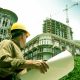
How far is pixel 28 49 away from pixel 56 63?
82861 mm

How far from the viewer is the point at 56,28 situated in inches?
4011

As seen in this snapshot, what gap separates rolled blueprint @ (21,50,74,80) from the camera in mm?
3397

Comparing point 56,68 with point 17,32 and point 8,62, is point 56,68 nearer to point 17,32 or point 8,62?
point 8,62

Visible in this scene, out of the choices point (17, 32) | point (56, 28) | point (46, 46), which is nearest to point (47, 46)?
point (46, 46)

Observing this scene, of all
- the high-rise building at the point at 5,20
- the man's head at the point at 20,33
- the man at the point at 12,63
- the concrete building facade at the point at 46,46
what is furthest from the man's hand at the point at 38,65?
the concrete building facade at the point at 46,46

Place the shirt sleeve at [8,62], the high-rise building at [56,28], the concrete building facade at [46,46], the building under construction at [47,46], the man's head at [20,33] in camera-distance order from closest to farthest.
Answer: the shirt sleeve at [8,62] < the man's head at [20,33] < the concrete building facade at [46,46] < the building under construction at [47,46] < the high-rise building at [56,28]

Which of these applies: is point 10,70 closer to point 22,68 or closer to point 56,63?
point 22,68

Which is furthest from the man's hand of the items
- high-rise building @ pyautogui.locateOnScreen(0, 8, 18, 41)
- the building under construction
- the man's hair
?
the building under construction

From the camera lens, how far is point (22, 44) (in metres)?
3.71

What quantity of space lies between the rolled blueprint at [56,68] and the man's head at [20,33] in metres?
0.41

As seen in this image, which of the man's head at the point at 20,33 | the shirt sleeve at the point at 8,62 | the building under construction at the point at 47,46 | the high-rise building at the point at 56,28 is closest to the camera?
the shirt sleeve at the point at 8,62

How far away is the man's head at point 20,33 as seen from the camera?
371 cm

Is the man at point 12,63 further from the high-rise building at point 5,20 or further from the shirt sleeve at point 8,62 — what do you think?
the high-rise building at point 5,20

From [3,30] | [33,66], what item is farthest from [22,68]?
[3,30]
